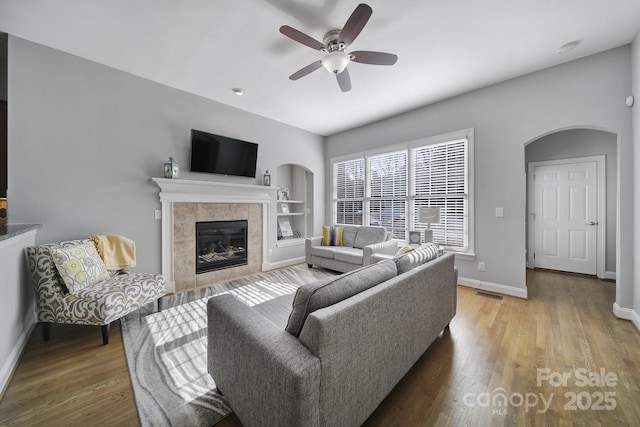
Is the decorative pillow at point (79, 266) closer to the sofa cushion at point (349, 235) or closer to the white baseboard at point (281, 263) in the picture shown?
the white baseboard at point (281, 263)

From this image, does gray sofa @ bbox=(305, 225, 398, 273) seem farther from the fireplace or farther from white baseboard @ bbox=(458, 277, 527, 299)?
the fireplace

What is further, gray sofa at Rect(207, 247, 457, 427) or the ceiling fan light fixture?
the ceiling fan light fixture

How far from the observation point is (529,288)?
3408 millimetres

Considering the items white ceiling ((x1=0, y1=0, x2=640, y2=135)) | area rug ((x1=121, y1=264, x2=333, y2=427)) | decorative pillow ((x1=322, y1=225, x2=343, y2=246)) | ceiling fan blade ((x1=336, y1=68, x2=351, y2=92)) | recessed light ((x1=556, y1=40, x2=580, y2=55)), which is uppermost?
recessed light ((x1=556, y1=40, x2=580, y2=55))

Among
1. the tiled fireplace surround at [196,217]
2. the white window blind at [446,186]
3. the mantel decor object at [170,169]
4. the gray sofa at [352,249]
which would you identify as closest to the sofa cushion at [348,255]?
the gray sofa at [352,249]

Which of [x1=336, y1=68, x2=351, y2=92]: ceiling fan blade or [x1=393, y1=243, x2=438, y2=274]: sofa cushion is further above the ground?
[x1=336, y1=68, x2=351, y2=92]: ceiling fan blade

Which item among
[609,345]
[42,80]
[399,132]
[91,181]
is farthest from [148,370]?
[399,132]

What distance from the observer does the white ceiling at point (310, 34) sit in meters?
1.97

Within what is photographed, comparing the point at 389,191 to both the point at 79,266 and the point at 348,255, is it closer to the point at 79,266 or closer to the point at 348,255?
the point at 348,255

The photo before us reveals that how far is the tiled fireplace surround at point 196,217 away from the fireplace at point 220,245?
0.08 meters

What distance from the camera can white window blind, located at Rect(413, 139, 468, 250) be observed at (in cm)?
362

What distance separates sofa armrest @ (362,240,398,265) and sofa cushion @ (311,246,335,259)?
0.67 m

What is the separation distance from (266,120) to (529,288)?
5013 millimetres

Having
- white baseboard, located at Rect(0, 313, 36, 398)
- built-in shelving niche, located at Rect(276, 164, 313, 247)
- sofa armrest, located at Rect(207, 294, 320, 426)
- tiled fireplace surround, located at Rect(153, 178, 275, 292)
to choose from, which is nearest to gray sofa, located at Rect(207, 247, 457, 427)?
sofa armrest, located at Rect(207, 294, 320, 426)
